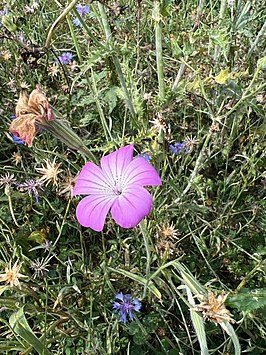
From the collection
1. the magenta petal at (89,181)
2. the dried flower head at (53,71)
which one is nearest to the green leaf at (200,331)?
the magenta petal at (89,181)

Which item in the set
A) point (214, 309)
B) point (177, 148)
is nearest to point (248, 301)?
point (214, 309)

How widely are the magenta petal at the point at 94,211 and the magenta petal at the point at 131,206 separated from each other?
0.06 feet

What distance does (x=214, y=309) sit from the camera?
0.63 metres

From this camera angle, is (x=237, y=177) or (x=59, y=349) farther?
(x=237, y=177)

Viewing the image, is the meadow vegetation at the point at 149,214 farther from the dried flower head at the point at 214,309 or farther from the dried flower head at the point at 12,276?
the dried flower head at the point at 214,309

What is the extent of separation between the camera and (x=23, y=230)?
1.16 metres

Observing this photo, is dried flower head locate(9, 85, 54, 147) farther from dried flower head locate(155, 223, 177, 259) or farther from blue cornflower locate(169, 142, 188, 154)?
blue cornflower locate(169, 142, 188, 154)

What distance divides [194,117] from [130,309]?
0.52 metres

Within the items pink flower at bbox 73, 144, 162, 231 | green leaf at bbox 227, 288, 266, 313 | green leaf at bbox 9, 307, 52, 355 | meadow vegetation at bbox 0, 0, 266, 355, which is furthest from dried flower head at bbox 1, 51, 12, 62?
green leaf at bbox 227, 288, 266, 313

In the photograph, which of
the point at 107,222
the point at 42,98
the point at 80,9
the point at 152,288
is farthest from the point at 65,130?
the point at 80,9

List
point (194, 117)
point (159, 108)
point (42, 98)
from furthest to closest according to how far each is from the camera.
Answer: point (194, 117) < point (159, 108) < point (42, 98)

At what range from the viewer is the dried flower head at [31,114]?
1.94ft

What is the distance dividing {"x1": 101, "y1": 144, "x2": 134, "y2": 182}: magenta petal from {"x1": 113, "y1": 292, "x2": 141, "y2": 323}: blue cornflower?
0.29 metres

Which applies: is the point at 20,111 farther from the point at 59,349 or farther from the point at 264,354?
the point at 264,354
